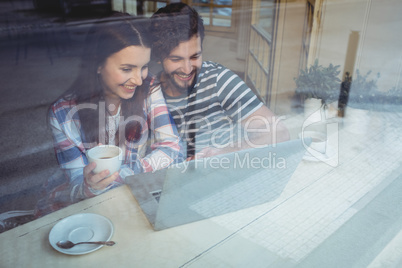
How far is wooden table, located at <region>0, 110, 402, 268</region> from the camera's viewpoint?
629 mm

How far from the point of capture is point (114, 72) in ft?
3.32

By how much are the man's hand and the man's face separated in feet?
1.41

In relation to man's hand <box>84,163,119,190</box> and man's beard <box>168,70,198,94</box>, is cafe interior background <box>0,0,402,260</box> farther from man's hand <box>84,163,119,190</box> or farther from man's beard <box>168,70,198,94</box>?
man's hand <box>84,163,119,190</box>

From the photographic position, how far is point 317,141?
1013 millimetres

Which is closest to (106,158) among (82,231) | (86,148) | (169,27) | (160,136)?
(82,231)

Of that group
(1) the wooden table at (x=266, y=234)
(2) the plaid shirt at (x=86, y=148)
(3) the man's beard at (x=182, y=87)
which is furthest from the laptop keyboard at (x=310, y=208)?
(3) the man's beard at (x=182, y=87)

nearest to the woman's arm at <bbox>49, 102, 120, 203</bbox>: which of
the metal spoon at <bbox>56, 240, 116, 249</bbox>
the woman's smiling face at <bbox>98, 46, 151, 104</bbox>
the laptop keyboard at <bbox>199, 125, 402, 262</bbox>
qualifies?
the woman's smiling face at <bbox>98, 46, 151, 104</bbox>

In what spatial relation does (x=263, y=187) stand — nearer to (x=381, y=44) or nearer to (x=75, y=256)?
(x=75, y=256)

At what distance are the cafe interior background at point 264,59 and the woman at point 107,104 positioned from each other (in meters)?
0.25

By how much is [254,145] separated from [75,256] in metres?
0.68

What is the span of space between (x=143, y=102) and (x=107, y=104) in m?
0.11

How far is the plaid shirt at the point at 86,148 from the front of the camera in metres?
0.94

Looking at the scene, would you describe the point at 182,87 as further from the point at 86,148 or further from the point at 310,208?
the point at 310,208

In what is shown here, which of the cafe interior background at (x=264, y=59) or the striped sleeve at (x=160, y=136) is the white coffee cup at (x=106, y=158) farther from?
the cafe interior background at (x=264, y=59)
